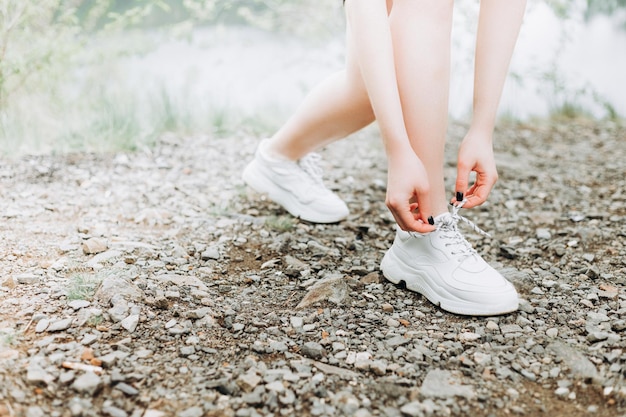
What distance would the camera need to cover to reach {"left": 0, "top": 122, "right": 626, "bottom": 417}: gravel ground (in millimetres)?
1083

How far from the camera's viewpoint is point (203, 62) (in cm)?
443

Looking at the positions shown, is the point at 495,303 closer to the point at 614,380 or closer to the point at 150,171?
the point at 614,380

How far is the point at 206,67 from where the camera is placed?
14.5ft

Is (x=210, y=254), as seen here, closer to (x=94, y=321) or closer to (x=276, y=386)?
(x=94, y=321)

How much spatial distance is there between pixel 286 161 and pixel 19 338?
0.98 meters

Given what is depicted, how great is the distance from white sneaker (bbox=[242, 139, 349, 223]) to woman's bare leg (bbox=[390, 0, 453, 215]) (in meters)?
0.58

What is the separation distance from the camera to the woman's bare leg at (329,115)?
1.62m

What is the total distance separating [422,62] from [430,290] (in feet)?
1.69

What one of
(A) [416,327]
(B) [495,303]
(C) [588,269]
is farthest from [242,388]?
(C) [588,269]

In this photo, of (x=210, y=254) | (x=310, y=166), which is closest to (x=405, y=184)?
(x=210, y=254)

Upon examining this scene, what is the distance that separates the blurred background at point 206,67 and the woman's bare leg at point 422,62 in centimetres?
142

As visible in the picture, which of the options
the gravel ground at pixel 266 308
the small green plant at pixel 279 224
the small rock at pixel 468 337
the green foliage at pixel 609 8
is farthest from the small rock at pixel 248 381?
the green foliage at pixel 609 8

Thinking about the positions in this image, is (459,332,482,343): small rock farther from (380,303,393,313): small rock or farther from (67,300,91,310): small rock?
(67,300,91,310): small rock

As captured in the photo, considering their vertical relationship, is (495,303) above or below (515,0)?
below
